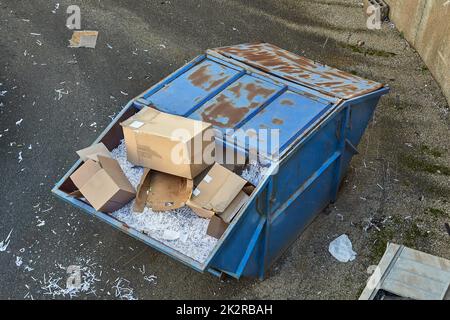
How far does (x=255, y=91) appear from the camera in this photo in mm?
4836

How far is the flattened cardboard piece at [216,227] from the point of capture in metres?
4.12

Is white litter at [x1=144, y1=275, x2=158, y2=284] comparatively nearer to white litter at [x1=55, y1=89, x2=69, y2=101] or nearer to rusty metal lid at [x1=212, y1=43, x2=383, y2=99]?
rusty metal lid at [x1=212, y1=43, x2=383, y2=99]

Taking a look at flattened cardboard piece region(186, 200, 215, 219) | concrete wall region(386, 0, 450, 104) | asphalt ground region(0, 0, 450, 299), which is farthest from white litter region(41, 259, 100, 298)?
concrete wall region(386, 0, 450, 104)

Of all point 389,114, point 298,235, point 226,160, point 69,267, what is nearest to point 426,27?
point 389,114

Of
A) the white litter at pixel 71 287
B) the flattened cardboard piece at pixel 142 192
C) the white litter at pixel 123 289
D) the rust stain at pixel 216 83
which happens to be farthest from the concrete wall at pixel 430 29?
the white litter at pixel 71 287

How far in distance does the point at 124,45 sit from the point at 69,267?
12.0 ft

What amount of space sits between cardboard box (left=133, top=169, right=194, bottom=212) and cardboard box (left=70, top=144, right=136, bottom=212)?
101 millimetres

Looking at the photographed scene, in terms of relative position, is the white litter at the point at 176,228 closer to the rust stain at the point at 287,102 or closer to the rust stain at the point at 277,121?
the rust stain at the point at 277,121

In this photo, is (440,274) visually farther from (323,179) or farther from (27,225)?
(27,225)

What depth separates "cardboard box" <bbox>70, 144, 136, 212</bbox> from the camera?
13.8 ft

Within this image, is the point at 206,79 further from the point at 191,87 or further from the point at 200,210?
the point at 200,210

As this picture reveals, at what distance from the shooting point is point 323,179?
5.11 m

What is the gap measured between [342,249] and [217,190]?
5.28 ft
